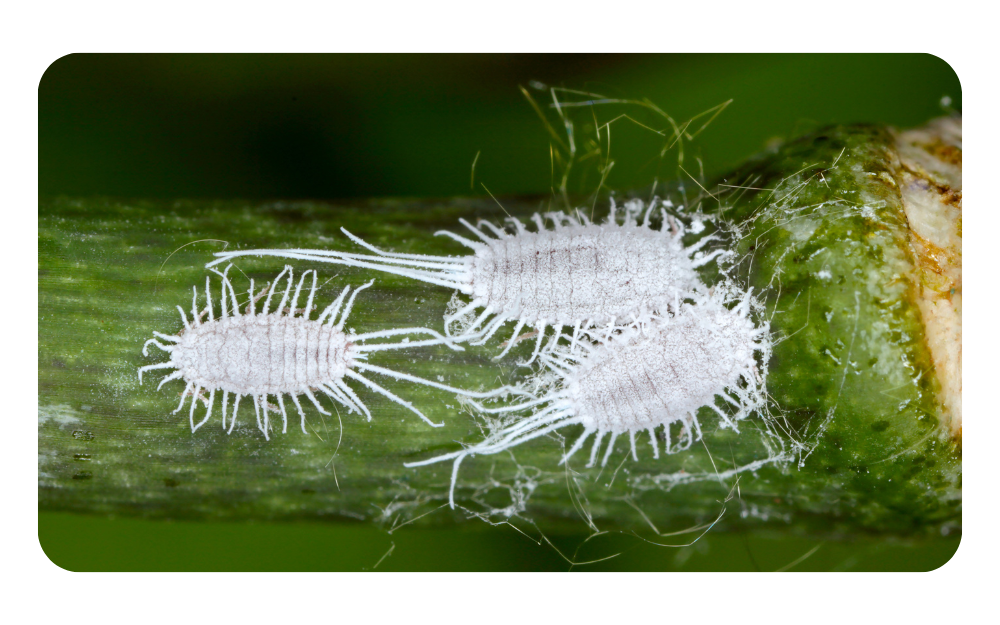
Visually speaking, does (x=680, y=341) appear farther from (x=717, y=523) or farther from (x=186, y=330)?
(x=186, y=330)

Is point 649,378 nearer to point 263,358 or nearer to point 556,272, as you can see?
point 556,272

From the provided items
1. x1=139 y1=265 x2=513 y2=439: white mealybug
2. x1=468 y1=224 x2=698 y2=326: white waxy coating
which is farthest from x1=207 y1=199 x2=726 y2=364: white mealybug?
x1=139 y1=265 x2=513 y2=439: white mealybug

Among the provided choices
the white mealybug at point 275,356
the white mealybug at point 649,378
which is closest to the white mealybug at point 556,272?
the white mealybug at point 649,378

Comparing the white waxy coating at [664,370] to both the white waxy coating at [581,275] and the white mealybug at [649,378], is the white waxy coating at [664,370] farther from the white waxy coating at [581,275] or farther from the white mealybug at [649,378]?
the white waxy coating at [581,275]

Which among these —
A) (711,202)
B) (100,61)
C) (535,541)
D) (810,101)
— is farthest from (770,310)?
(100,61)

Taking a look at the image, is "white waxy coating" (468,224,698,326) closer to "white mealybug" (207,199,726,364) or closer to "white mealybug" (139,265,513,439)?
"white mealybug" (207,199,726,364)

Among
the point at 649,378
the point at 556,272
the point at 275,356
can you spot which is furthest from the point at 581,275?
the point at 275,356

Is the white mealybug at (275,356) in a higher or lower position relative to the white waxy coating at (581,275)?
lower
